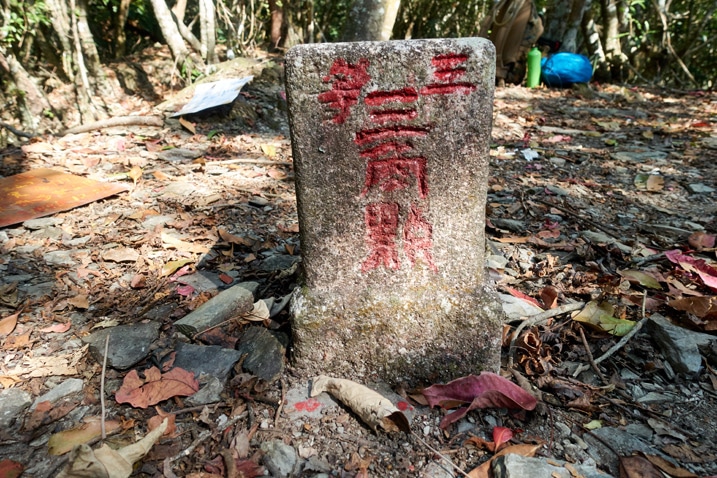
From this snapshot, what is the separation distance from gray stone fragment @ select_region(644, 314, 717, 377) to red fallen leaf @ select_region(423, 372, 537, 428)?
29.0 inches

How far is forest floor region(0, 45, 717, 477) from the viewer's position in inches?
63.4

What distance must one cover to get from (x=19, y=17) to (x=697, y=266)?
618 cm

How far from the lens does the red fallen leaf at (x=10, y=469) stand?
147 cm

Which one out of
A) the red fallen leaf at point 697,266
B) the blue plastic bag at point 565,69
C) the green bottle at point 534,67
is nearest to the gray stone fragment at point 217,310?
the red fallen leaf at point 697,266

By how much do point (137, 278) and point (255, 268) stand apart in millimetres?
620

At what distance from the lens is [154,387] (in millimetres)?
1790

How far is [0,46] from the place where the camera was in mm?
4672

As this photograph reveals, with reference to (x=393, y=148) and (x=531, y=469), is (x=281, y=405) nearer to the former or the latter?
(x=531, y=469)

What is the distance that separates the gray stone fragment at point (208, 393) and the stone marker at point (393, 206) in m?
0.32

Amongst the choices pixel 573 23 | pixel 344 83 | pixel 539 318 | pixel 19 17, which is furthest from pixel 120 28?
pixel 539 318

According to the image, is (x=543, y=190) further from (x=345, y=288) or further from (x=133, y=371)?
(x=133, y=371)

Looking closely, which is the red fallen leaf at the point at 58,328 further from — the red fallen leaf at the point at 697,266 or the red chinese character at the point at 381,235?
the red fallen leaf at the point at 697,266

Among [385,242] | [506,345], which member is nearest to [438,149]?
[385,242]

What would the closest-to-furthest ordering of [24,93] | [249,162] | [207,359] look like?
[207,359] → [249,162] → [24,93]
